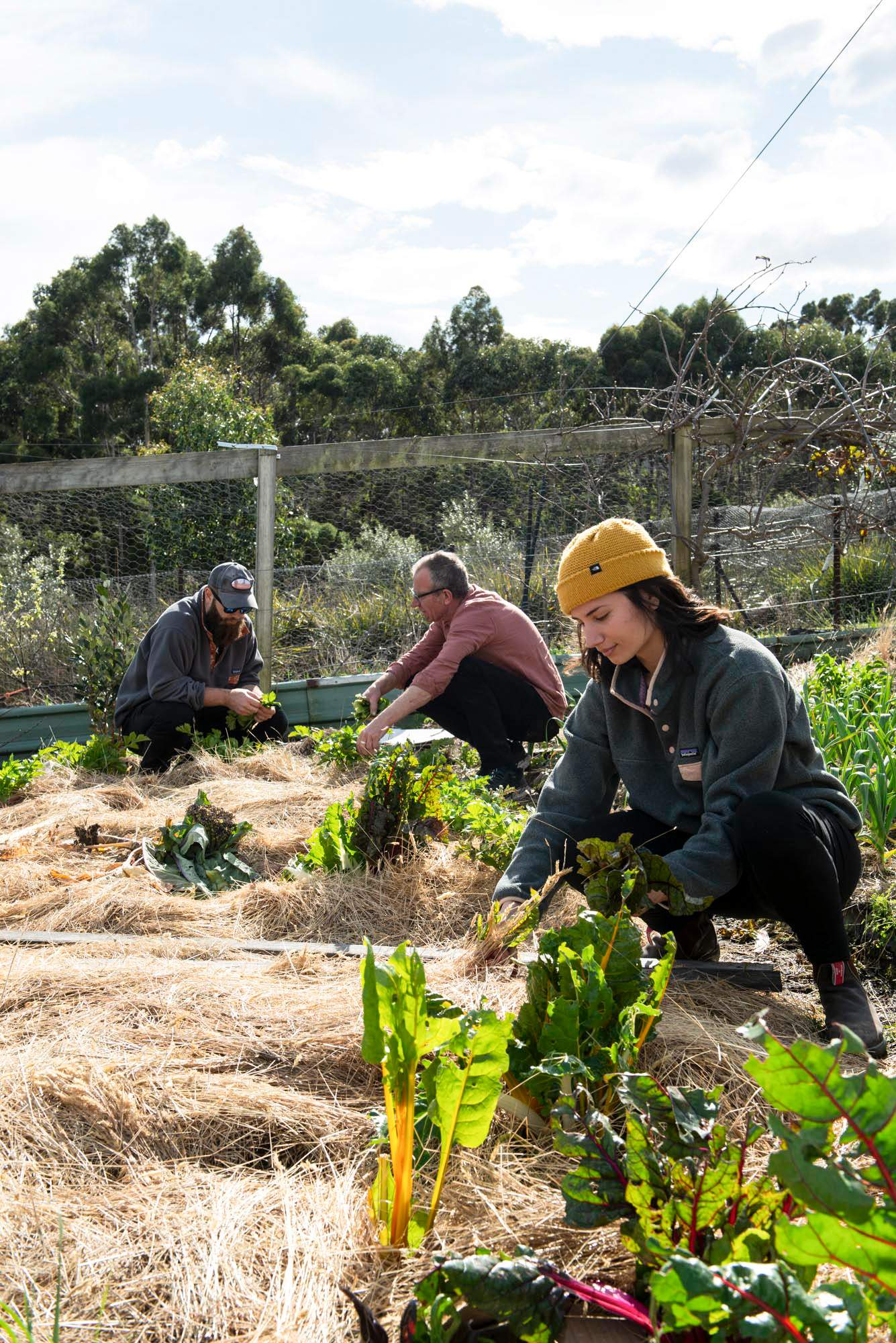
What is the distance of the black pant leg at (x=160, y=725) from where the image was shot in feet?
16.8

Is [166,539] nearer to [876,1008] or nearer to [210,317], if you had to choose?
[876,1008]

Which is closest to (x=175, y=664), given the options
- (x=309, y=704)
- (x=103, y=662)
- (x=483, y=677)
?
(x=103, y=662)

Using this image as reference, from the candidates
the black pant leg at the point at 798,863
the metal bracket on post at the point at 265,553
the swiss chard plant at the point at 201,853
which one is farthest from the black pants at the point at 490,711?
the black pant leg at the point at 798,863

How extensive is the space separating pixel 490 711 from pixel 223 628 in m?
1.63

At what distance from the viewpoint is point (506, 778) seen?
4.54 metres

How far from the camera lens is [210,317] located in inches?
960

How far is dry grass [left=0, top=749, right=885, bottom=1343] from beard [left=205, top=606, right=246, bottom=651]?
2511 millimetres

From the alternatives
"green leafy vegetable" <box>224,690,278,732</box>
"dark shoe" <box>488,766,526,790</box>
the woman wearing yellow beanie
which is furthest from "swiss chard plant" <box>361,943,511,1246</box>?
"green leafy vegetable" <box>224,690,278,732</box>

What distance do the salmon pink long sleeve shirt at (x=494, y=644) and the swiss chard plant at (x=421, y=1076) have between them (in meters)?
3.26

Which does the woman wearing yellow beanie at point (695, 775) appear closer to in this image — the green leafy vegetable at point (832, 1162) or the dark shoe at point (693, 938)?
the dark shoe at point (693, 938)

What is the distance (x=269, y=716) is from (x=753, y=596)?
4606 mm

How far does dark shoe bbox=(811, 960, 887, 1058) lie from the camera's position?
6.97 feet

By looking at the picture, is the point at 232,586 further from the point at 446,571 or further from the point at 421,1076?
the point at 421,1076

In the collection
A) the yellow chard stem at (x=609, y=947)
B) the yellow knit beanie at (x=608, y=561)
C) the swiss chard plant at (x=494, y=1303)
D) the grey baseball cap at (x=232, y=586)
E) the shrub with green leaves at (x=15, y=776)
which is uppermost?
the yellow knit beanie at (x=608, y=561)
